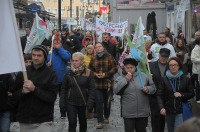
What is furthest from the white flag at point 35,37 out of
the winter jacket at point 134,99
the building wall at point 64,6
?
the building wall at point 64,6

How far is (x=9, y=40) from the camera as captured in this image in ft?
16.9

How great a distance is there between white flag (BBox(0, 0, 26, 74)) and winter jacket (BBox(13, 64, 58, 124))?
538mm

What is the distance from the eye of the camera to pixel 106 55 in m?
9.35

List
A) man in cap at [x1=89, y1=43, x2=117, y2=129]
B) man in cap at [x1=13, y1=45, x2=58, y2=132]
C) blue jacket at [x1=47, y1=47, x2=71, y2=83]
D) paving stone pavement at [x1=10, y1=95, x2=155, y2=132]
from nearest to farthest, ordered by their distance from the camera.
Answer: man in cap at [x1=13, y1=45, x2=58, y2=132] < paving stone pavement at [x1=10, y1=95, x2=155, y2=132] < man in cap at [x1=89, y1=43, x2=117, y2=129] < blue jacket at [x1=47, y1=47, x2=71, y2=83]

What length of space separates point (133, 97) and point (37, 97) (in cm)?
169

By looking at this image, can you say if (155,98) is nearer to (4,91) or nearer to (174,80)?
(174,80)

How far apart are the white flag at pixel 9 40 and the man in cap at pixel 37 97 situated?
0.48 metres

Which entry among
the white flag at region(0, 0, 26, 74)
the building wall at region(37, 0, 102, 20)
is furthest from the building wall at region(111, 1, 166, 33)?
the building wall at region(37, 0, 102, 20)

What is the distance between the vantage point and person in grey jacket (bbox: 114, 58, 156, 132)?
6695mm

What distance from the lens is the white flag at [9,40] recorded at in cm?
511

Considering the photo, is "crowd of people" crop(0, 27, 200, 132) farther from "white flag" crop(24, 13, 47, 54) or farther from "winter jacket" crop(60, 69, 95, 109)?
"white flag" crop(24, 13, 47, 54)

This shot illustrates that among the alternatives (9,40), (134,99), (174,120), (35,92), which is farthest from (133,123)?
(9,40)

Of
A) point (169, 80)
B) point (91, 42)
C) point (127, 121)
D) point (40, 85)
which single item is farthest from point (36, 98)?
point (91, 42)

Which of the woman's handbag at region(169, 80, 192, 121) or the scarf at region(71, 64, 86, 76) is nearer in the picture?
the woman's handbag at region(169, 80, 192, 121)
